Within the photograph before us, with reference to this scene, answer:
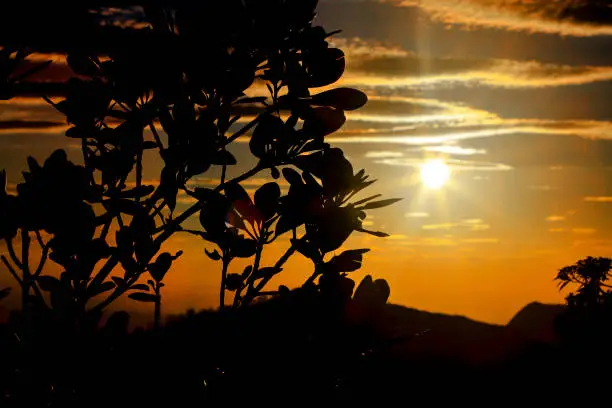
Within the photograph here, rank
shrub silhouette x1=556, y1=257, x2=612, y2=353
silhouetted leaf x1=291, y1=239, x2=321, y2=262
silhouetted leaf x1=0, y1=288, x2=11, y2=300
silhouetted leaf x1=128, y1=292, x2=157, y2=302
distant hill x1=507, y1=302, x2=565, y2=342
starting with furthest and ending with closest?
distant hill x1=507, y1=302, x2=565, y2=342 → shrub silhouette x1=556, y1=257, x2=612, y2=353 → silhouetted leaf x1=128, y1=292, x2=157, y2=302 → silhouetted leaf x1=0, y1=288, x2=11, y2=300 → silhouetted leaf x1=291, y1=239, x2=321, y2=262

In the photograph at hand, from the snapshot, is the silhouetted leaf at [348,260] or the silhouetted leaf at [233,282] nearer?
the silhouetted leaf at [348,260]

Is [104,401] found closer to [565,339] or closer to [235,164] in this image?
[235,164]

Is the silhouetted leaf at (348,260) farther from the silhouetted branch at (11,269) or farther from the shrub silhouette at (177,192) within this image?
the silhouetted branch at (11,269)

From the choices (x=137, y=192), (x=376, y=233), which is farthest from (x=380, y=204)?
(x=137, y=192)

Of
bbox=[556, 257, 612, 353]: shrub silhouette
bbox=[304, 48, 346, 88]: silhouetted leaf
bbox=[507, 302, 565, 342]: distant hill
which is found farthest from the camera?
bbox=[507, 302, 565, 342]: distant hill

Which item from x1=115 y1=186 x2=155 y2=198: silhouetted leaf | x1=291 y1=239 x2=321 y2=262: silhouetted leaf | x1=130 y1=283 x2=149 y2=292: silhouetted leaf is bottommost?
x1=130 y1=283 x2=149 y2=292: silhouetted leaf

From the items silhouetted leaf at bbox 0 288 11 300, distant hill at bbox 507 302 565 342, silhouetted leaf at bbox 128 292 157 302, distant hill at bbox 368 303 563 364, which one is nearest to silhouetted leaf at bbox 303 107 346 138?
silhouetted leaf at bbox 128 292 157 302

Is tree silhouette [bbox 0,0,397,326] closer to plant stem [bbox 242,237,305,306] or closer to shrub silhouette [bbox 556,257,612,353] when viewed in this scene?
plant stem [bbox 242,237,305,306]

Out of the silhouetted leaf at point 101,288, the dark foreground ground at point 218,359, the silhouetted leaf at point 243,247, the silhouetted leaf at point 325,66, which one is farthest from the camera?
the silhouetted leaf at point 243,247

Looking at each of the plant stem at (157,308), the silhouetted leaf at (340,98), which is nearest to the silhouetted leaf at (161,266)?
the plant stem at (157,308)

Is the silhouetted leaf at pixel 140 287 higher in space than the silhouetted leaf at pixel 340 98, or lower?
lower

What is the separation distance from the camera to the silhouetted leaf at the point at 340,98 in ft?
14.5

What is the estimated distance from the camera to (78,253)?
438 centimetres

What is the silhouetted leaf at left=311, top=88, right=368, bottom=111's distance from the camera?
4410mm
